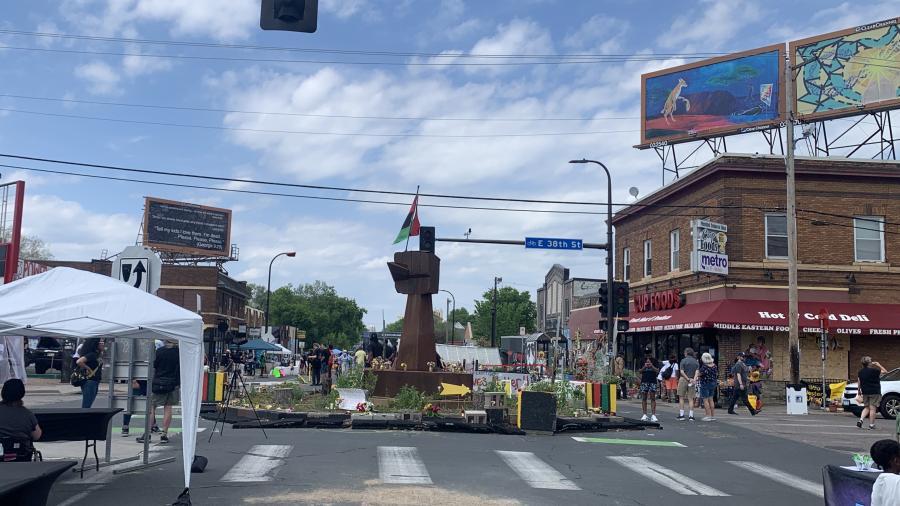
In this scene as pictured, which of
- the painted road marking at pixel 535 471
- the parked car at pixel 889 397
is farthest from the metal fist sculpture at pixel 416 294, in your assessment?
the parked car at pixel 889 397

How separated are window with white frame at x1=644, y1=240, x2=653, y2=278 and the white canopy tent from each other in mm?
28735

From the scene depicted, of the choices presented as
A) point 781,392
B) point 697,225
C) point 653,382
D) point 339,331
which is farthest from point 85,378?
point 339,331

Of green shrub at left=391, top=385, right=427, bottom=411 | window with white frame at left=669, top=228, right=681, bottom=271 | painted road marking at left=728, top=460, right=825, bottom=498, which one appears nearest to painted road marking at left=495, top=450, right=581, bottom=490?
painted road marking at left=728, top=460, right=825, bottom=498

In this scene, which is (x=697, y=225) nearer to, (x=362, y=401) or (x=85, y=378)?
(x=362, y=401)

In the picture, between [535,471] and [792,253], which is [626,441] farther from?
[792,253]

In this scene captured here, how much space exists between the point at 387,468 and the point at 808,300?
21.8 meters

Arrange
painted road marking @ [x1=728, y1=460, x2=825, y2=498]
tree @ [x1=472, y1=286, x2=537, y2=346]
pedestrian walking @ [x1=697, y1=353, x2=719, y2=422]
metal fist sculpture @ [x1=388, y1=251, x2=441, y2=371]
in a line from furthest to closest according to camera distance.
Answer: tree @ [x1=472, y1=286, x2=537, y2=346] < metal fist sculpture @ [x1=388, y1=251, x2=441, y2=371] < pedestrian walking @ [x1=697, y1=353, x2=719, y2=422] < painted road marking @ [x1=728, y1=460, x2=825, y2=498]

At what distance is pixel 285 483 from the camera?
9992 millimetres

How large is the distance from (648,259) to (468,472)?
26019 mm

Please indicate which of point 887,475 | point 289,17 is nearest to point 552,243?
point 289,17

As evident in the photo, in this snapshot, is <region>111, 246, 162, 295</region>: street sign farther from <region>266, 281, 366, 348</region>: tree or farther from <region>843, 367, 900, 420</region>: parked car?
<region>266, 281, 366, 348</region>: tree

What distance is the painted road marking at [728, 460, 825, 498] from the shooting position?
10.9m

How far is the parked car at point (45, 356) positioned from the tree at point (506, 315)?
6239 cm

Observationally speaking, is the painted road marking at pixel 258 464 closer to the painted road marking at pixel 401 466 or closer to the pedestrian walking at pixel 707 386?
the painted road marking at pixel 401 466
